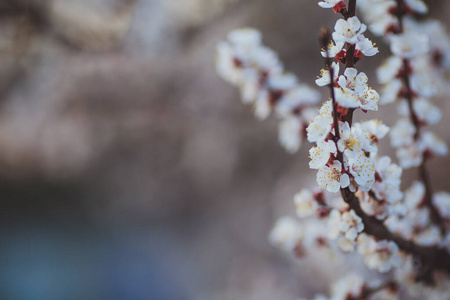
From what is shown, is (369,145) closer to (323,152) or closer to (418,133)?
(323,152)

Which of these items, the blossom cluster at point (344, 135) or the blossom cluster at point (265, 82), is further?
the blossom cluster at point (265, 82)

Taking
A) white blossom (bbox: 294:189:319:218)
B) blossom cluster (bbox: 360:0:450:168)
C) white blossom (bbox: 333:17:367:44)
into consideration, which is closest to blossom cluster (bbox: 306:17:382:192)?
white blossom (bbox: 333:17:367:44)

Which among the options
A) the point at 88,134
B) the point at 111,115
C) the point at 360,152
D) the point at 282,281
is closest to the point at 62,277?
the point at 88,134

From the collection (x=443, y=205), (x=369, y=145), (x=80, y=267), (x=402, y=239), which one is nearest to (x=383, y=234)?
(x=402, y=239)

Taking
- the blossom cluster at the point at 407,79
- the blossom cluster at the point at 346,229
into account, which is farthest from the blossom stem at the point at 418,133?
the blossom cluster at the point at 346,229

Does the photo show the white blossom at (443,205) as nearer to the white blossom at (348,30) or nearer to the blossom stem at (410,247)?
the blossom stem at (410,247)

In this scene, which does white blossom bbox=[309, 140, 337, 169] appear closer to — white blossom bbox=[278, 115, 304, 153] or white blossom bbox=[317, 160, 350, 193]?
white blossom bbox=[317, 160, 350, 193]

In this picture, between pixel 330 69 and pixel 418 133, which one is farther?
pixel 418 133
